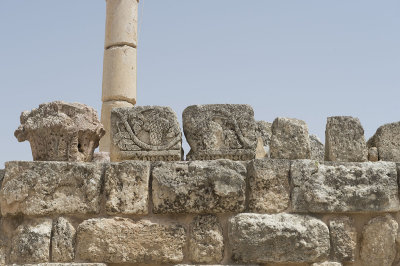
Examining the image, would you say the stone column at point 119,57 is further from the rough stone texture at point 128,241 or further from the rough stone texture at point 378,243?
the rough stone texture at point 378,243

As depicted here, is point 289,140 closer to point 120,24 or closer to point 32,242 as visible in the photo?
point 32,242

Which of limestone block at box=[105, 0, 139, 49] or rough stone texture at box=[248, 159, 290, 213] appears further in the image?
limestone block at box=[105, 0, 139, 49]

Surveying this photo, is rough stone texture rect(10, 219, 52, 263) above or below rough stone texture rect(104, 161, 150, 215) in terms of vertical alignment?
below

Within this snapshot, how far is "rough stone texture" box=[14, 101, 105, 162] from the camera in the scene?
416cm

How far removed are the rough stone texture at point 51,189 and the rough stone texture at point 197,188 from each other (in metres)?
0.49

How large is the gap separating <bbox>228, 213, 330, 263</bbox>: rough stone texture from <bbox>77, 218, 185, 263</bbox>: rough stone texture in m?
0.43

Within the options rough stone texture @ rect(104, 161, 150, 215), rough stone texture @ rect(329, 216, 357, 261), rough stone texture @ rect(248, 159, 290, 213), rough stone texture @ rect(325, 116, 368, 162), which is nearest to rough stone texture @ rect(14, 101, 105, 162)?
rough stone texture @ rect(104, 161, 150, 215)

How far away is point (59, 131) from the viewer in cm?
417

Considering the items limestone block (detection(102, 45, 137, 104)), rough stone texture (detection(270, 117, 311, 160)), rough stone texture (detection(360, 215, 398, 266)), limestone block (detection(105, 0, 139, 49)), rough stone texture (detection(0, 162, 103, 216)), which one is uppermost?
limestone block (detection(105, 0, 139, 49))

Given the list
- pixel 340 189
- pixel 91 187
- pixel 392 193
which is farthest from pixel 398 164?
pixel 91 187

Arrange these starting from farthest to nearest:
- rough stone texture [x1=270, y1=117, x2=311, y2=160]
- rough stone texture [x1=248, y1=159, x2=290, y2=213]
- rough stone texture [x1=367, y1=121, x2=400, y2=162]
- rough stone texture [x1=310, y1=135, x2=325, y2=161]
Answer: rough stone texture [x1=310, y1=135, x2=325, y2=161] → rough stone texture [x1=367, y1=121, x2=400, y2=162] → rough stone texture [x1=270, y1=117, x2=311, y2=160] → rough stone texture [x1=248, y1=159, x2=290, y2=213]

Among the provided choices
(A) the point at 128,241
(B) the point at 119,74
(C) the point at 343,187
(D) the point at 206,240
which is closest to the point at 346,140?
(C) the point at 343,187

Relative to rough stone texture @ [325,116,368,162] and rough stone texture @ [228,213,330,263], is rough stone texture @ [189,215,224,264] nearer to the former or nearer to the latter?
rough stone texture @ [228,213,330,263]

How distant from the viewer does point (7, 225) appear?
3.96 meters
